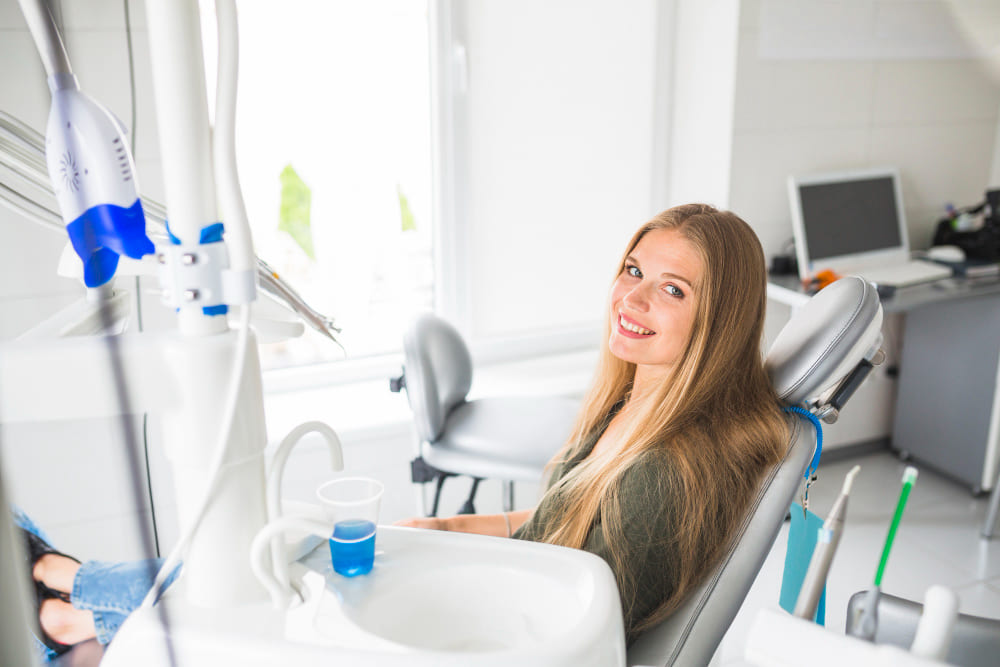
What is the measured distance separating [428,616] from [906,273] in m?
2.36

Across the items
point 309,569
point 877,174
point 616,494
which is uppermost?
point 877,174

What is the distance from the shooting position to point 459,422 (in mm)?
1816

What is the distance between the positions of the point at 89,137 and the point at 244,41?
1928 mm

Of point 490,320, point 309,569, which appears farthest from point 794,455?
point 490,320

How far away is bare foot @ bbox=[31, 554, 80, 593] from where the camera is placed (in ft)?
1.80

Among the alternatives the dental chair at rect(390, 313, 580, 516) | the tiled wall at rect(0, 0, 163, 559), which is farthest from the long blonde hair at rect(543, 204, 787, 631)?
the tiled wall at rect(0, 0, 163, 559)

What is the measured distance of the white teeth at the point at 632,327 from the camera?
3.96 ft

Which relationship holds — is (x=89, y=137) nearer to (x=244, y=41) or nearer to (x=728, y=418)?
(x=728, y=418)

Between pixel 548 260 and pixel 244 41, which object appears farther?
pixel 548 260

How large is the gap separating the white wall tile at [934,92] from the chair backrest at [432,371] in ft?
5.71

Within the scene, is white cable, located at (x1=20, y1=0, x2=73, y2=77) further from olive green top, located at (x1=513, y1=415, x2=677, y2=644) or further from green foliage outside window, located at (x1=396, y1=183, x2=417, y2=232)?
green foliage outside window, located at (x1=396, y1=183, x2=417, y2=232)

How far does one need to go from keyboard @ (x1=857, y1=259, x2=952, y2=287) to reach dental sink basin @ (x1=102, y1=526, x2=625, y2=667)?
207 centimetres

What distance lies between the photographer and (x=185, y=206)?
1.44ft

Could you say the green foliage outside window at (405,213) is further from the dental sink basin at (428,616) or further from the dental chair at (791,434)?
the dental sink basin at (428,616)
